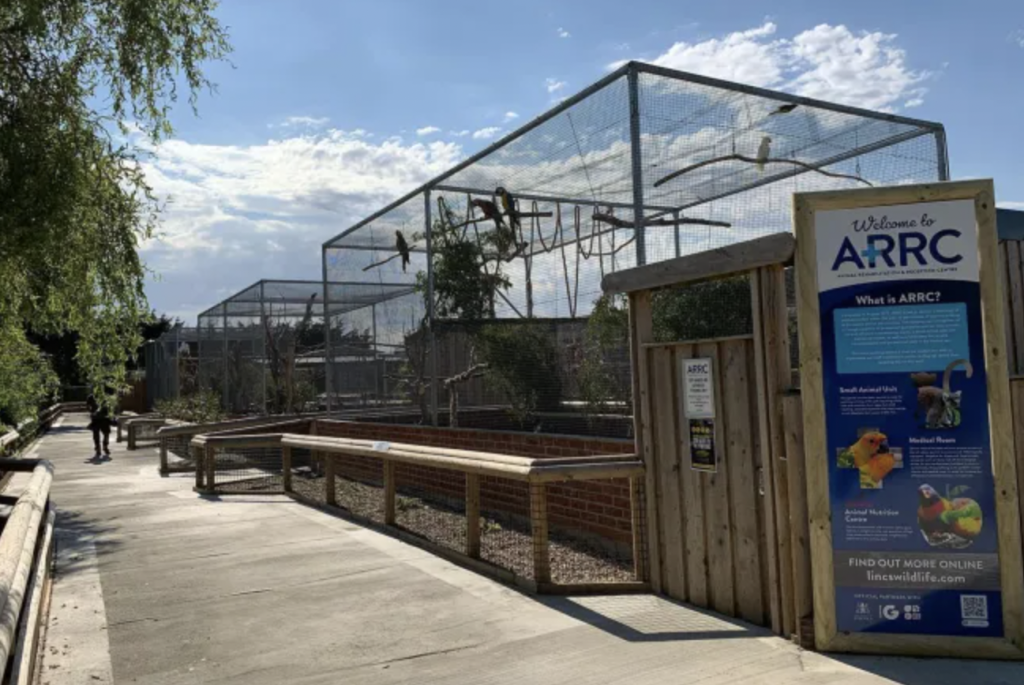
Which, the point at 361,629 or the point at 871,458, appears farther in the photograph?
the point at 361,629

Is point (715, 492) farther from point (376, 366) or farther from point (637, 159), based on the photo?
point (376, 366)

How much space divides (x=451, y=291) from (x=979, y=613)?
22.8ft

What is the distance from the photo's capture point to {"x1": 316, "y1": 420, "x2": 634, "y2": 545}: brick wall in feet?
22.6

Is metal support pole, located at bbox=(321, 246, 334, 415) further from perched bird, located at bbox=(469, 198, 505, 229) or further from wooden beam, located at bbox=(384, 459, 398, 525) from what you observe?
wooden beam, located at bbox=(384, 459, 398, 525)

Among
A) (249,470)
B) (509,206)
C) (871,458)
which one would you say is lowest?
(249,470)

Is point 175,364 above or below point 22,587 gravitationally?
above

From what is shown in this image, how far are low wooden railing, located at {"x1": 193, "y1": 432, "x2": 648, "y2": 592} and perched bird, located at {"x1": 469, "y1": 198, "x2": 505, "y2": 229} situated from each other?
2663 millimetres

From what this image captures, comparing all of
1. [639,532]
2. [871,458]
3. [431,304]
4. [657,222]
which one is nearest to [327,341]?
[431,304]

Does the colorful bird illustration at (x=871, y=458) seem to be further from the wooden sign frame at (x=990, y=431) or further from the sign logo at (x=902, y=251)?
the sign logo at (x=902, y=251)

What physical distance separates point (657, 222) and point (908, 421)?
311 centimetres

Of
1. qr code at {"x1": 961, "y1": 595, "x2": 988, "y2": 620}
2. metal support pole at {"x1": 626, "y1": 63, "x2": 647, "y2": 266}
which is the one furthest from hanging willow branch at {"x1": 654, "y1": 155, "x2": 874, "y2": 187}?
qr code at {"x1": 961, "y1": 595, "x2": 988, "y2": 620}

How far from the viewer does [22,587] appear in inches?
159

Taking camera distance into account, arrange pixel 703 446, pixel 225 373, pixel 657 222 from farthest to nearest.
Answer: pixel 225 373
pixel 657 222
pixel 703 446

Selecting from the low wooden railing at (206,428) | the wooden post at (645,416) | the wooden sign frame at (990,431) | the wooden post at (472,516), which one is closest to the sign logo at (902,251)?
the wooden sign frame at (990,431)
